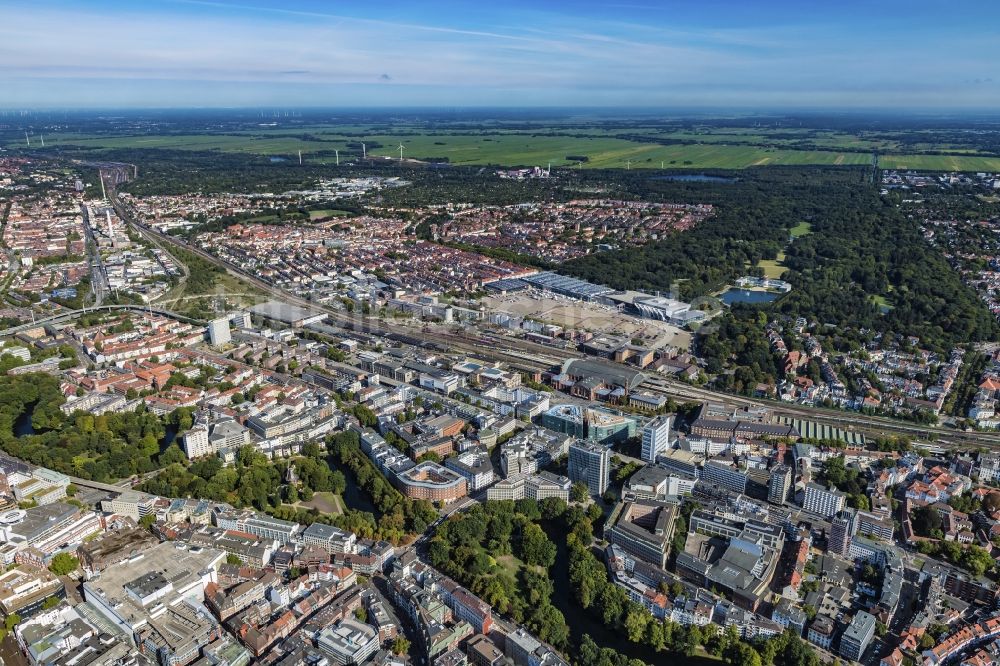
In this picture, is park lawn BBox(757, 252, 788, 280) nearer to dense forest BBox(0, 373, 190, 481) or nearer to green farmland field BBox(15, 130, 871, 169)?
dense forest BBox(0, 373, 190, 481)

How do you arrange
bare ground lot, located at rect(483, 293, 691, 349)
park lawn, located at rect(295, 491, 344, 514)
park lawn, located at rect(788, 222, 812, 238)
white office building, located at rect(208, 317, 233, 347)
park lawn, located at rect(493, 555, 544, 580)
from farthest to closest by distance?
1. park lawn, located at rect(788, 222, 812, 238)
2. bare ground lot, located at rect(483, 293, 691, 349)
3. white office building, located at rect(208, 317, 233, 347)
4. park lawn, located at rect(295, 491, 344, 514)
5. park lawn, located at rect(493, 555, 544, 580)

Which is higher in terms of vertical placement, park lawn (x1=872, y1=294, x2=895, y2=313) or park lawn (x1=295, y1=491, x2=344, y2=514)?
park lawn (x1=872, y1=294, x2=895, y2=313)

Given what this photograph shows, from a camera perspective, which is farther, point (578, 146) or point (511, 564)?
point (578, 146)

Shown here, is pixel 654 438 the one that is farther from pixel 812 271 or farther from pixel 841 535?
pixel 812 271

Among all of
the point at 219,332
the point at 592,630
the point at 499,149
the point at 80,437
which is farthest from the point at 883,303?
the point at 499,149

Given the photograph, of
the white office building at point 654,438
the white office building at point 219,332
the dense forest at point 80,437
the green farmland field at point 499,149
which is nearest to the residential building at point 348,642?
the dense forest at point 80,437

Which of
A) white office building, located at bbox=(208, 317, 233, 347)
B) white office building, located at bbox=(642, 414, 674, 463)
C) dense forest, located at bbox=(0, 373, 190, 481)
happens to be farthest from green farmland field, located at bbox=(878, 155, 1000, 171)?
dense forest, located at bbox=(0, 373, 190, 481)

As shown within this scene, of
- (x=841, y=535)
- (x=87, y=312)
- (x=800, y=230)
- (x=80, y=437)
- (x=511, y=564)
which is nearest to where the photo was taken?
(x=841, y=535)
